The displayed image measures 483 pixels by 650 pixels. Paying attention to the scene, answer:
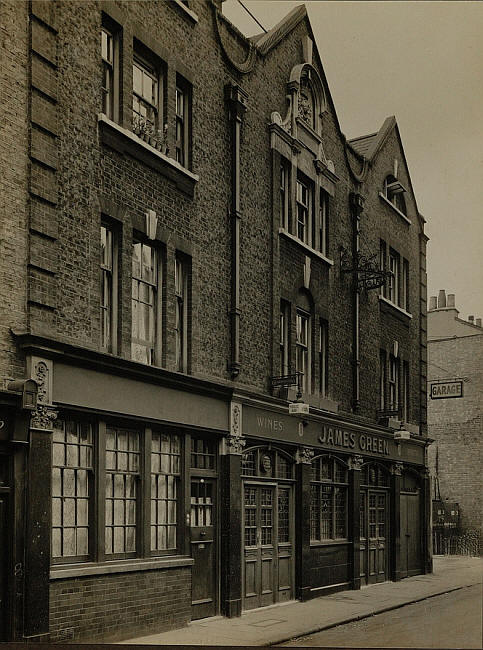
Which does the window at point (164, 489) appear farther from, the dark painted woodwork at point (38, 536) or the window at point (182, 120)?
the window at point (182, 120)

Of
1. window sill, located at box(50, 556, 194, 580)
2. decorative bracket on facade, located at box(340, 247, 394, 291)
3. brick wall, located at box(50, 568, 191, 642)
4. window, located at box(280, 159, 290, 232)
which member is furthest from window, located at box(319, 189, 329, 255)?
brick wall, located at box(50, 568, 191, 642)

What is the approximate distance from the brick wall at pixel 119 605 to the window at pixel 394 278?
9436 mm

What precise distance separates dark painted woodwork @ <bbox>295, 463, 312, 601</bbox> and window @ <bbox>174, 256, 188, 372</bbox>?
4162mm

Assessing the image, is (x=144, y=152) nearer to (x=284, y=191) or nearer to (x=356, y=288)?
(x=284, y=191)

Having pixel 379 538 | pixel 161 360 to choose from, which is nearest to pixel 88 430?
pixel 161 360

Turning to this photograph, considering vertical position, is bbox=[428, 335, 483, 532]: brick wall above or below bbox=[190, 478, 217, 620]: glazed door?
above

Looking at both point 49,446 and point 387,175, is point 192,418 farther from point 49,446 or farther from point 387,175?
point 387,175

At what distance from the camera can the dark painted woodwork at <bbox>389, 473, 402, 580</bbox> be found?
19.3 meters

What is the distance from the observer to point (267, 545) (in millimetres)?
14453

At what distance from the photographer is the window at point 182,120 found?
1262 centimetres

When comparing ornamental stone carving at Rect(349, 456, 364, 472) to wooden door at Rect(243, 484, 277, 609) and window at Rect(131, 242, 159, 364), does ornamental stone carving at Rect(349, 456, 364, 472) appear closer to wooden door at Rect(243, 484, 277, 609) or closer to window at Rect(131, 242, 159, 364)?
wooden door at Rect(243, 484, 277, 609)

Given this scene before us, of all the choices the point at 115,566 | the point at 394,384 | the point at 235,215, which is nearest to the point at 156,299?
the point at 235,215

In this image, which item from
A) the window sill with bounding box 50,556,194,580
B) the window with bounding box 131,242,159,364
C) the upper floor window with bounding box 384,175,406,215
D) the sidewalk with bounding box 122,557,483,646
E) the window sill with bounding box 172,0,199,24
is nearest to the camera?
the window sill with bounding box 50,556,194,580

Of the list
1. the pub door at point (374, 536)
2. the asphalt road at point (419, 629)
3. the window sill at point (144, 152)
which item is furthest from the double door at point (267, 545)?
the window sill at point (144, 152)
